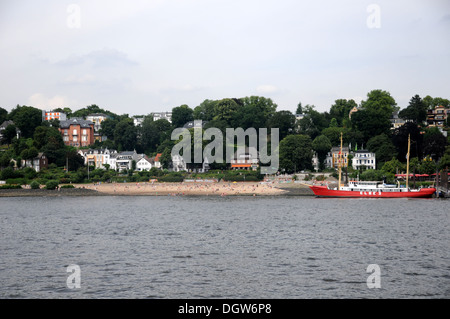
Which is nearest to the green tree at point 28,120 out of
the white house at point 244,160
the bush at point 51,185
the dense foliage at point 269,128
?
the dense foliage at point 269,128

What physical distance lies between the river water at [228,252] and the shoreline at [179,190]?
65.2 ft

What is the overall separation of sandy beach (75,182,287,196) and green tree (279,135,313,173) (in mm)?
9648

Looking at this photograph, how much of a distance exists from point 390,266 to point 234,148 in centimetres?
8665

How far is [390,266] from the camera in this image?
91.6ft

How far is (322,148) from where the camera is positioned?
102375 mm

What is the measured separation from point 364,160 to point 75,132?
76.3m

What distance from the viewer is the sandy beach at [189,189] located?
261ft

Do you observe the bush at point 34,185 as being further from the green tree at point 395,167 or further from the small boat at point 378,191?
the green tree at point 395,167

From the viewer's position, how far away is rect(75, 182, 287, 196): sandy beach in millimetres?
79500

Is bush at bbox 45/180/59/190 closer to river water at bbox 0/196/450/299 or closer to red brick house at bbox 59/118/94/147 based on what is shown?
river water at bbox 0/196/450/299

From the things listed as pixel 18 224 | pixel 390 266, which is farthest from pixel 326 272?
pixel 18 224

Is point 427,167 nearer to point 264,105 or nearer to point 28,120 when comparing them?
point 264,105

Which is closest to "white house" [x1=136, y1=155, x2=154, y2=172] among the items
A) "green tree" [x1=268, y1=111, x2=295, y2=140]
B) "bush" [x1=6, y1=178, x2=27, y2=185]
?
"bush" [x1=6, y1=178, x2=27, y2=185]
